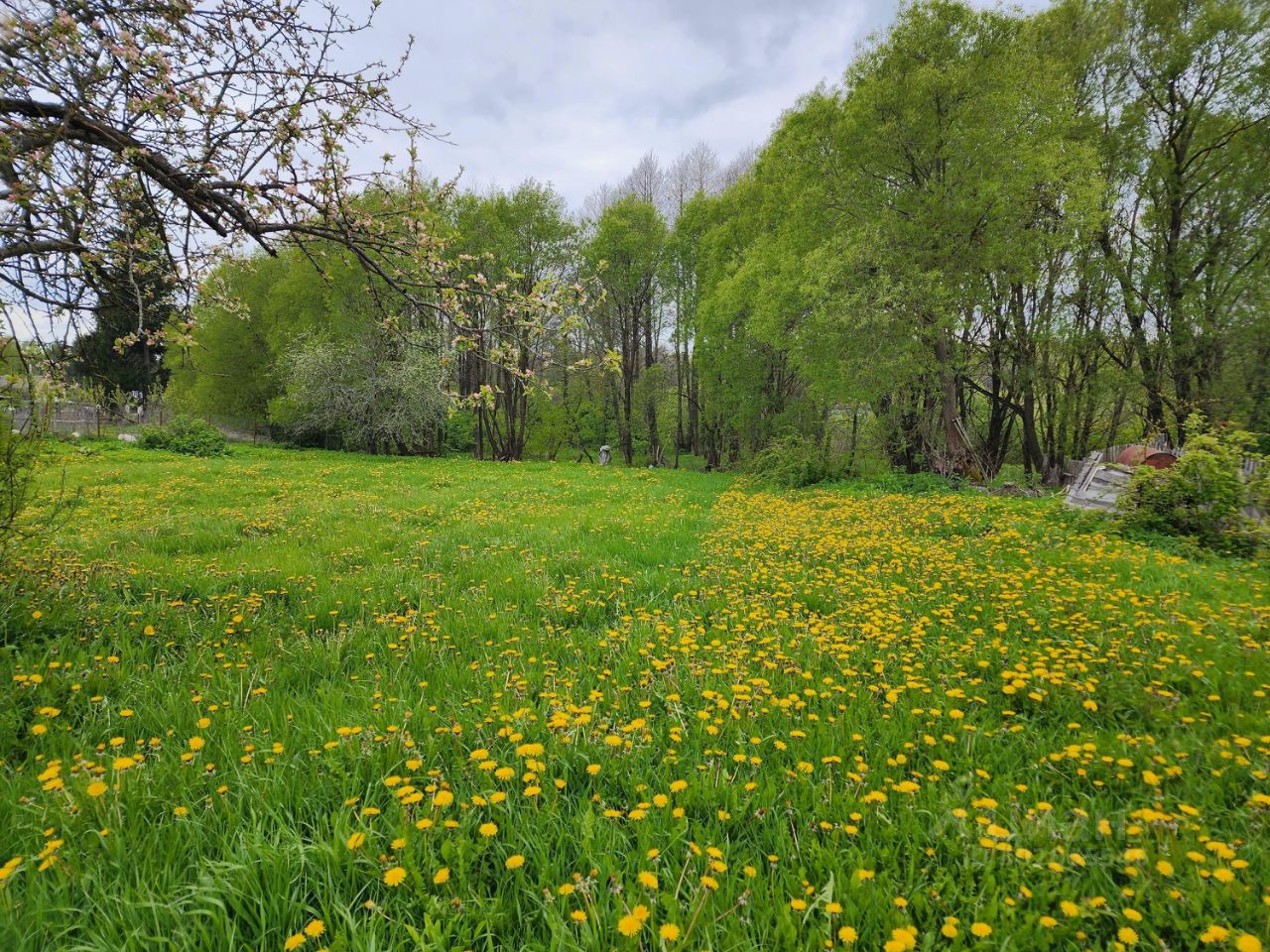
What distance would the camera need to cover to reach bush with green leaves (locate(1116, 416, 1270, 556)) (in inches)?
256

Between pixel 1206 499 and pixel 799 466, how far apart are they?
31.7ft

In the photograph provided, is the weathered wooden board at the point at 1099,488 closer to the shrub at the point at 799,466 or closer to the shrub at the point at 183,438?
the shrub at the point at 799,466

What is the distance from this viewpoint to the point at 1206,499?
686 centimetres

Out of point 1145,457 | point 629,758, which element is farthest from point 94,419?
point 1145,457

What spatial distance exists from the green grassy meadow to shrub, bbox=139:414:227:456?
21409mm

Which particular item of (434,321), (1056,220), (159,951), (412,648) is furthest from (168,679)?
(1056,220)

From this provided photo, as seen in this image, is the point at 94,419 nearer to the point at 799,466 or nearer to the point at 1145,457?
the point at 799,466

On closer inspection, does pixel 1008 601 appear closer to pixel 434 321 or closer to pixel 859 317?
pixel 434 321

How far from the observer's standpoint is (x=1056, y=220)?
51.8ft

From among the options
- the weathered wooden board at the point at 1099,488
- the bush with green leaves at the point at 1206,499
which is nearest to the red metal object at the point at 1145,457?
the weathered wooden board at the point at 1099,488

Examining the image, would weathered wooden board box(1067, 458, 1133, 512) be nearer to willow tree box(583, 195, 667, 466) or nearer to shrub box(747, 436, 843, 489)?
shrub box(747, 436, 843, 489)

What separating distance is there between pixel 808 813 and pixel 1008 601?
3.41 meters

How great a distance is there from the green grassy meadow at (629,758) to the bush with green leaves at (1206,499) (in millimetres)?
1686

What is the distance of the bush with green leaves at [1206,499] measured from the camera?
6.50 metres
